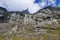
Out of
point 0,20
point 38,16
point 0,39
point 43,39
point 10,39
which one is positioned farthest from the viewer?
point 0,20

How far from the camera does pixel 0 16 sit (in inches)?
6673

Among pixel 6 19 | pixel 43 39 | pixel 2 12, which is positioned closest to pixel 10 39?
pixel 43 39

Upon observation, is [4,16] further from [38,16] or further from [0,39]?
[0,39]

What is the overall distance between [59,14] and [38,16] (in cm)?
1929

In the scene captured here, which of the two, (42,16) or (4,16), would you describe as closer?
(42,16)

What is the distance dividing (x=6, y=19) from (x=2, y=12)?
17885 millimetres

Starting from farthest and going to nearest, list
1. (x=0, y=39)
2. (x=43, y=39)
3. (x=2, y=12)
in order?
(x=2, y=12), (x=0, y=39), (x=43, y=39)

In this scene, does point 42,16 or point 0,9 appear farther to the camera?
point 0,9

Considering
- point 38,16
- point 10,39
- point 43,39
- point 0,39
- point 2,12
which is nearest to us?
point 43,39

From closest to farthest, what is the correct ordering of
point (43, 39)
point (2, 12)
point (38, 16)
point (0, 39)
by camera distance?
1. point (43, 39)
2. point (0, 39)
3. point (38, 16)
4. point (2, 12)

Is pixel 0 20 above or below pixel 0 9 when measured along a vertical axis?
below

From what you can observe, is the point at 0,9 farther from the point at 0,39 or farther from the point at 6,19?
the point at 0,39

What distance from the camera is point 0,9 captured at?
18462cm

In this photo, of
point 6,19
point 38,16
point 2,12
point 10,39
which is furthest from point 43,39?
point 2,12
